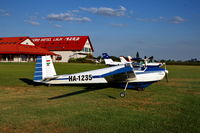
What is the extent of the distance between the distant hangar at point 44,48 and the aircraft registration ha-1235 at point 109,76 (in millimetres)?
45434

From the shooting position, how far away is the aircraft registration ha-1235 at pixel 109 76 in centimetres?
1186

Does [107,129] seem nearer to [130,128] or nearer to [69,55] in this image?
[130,128]

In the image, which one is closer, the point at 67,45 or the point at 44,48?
the point at 67,45

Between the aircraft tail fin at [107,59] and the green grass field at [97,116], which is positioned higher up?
the aircraft tail fin at [107,59]

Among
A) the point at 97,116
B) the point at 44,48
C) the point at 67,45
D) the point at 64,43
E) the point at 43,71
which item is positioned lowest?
the point at 97,116

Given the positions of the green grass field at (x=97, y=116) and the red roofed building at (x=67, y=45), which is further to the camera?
the red roofed building at (x=67, y=45)

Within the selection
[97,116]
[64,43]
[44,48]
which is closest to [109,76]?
[97,116]

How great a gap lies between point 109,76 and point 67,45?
66.4 m

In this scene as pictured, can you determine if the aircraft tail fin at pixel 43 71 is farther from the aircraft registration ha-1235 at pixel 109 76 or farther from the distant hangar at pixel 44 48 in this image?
the distant hangar at pixel 44 48

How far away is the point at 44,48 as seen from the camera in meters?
76.6

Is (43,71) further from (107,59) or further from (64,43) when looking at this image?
(64,43)

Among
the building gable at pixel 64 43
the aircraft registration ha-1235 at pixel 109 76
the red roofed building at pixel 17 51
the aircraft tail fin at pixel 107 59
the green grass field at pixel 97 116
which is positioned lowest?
the green grass field at pixel 97 116

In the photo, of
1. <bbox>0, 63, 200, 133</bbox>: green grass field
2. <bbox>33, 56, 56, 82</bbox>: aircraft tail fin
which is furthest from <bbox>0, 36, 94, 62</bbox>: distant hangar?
<bbox>0, 63, 200, 133</bbox>: green grass field

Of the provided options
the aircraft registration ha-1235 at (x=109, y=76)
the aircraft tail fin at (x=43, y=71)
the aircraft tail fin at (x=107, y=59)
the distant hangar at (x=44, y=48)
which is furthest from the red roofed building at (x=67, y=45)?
the aircraft registration ha-1235 at (x=109, y=76)
